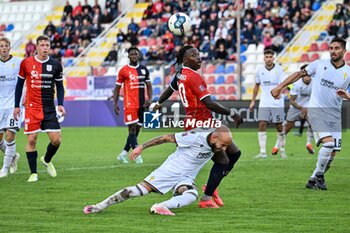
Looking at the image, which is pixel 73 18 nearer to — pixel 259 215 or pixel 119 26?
pixel 119 26

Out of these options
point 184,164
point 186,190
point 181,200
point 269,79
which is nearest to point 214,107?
point 184,164

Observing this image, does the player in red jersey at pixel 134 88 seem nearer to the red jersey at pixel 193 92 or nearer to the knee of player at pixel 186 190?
the red jersey at pixel 193 92

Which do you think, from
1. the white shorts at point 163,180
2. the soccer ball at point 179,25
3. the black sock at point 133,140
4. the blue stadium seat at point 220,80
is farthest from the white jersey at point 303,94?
the white shorts at point 163,180

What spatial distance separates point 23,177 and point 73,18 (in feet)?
93.5

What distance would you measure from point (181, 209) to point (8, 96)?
5722 mm

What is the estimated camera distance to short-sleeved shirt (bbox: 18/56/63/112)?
14656 millimetres

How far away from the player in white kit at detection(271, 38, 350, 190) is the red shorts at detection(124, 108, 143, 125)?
21.7 feet

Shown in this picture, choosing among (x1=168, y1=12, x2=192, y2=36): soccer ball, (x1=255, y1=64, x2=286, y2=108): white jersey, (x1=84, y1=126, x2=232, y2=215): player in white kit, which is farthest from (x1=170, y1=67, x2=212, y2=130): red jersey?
(x1=255, y1=64, x2=286, y2=108): white jersey

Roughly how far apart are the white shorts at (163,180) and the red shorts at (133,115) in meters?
8.77

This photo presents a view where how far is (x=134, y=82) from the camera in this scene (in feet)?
64.3

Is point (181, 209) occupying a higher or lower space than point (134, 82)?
lower

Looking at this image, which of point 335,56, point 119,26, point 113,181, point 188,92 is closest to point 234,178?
point 113,181

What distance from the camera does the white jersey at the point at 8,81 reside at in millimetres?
15422

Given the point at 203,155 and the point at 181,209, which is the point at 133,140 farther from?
the point at 203,155
